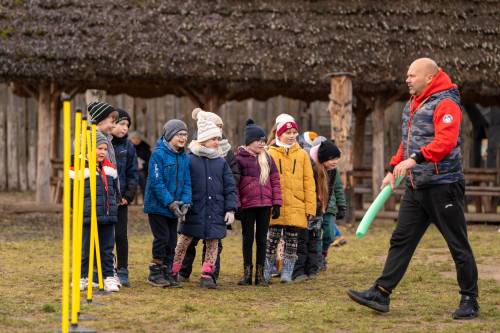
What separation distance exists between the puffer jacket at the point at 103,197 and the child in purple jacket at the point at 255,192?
4.35 ft

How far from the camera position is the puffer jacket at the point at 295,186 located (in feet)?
31.9

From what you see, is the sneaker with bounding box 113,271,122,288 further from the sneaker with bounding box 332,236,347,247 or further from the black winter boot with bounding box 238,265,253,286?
the sneaker with bounding box 332,236,347,247

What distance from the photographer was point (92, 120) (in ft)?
28.0

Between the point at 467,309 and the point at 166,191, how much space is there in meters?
2.84

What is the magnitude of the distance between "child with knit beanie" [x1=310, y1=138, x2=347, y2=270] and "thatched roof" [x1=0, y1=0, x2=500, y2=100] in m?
6.77

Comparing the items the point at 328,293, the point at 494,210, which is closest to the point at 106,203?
the point at 328,293

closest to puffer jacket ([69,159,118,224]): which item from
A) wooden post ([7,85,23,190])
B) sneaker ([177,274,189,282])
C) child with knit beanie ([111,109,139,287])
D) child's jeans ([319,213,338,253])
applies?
child with knit beanie ([111,109,139,287])

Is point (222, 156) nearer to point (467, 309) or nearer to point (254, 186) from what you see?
point (254, 186)

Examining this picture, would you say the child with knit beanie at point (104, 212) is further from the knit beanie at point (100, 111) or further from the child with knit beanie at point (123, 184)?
the child with knit beanie at point (123, 184)

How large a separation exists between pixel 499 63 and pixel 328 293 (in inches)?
374

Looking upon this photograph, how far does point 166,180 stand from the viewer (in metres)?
9.14

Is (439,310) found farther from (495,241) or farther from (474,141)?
(474,141)

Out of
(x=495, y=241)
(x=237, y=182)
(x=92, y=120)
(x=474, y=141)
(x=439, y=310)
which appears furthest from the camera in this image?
(x=474, y=141)

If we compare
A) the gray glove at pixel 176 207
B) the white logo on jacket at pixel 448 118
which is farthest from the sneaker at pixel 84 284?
the white logo on jacket at pixel 448 118
